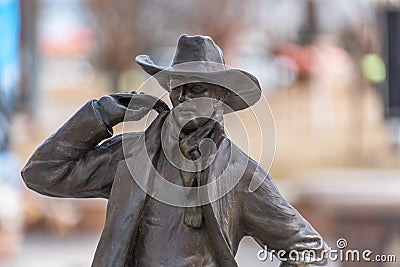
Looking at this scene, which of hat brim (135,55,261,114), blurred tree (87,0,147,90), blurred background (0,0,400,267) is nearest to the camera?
hat brim (135,55,261,114)

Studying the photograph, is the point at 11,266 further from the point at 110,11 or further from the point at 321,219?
the point at 110,11

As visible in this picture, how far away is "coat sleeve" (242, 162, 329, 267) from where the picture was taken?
1.52m

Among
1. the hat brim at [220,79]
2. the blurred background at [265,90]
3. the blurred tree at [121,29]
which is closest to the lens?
the hat brim at [220,79]

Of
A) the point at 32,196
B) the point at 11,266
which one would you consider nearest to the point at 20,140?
the point at 32,196

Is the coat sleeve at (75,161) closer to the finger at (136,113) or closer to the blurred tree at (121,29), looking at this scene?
the finger at (136,113)

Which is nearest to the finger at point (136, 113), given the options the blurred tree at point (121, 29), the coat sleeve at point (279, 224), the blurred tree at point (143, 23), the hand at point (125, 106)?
the hand at point (125, 106)

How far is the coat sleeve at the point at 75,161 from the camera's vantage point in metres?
1.52

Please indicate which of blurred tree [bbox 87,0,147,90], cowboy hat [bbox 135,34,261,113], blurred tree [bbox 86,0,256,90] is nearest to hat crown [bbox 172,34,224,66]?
cowboy hat [bbox 135,34,261,113]

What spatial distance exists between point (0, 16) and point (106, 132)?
3.75 metres

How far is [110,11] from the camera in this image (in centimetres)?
1055

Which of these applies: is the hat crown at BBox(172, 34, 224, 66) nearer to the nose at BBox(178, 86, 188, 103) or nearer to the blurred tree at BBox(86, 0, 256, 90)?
the nose at BBox(178, 86, 188, 103)

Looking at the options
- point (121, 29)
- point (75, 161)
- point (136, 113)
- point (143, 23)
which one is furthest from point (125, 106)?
point (143, 23)

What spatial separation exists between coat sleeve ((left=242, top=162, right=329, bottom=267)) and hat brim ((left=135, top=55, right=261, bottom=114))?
4.9 inches

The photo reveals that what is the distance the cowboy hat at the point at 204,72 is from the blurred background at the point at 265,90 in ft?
0.47
